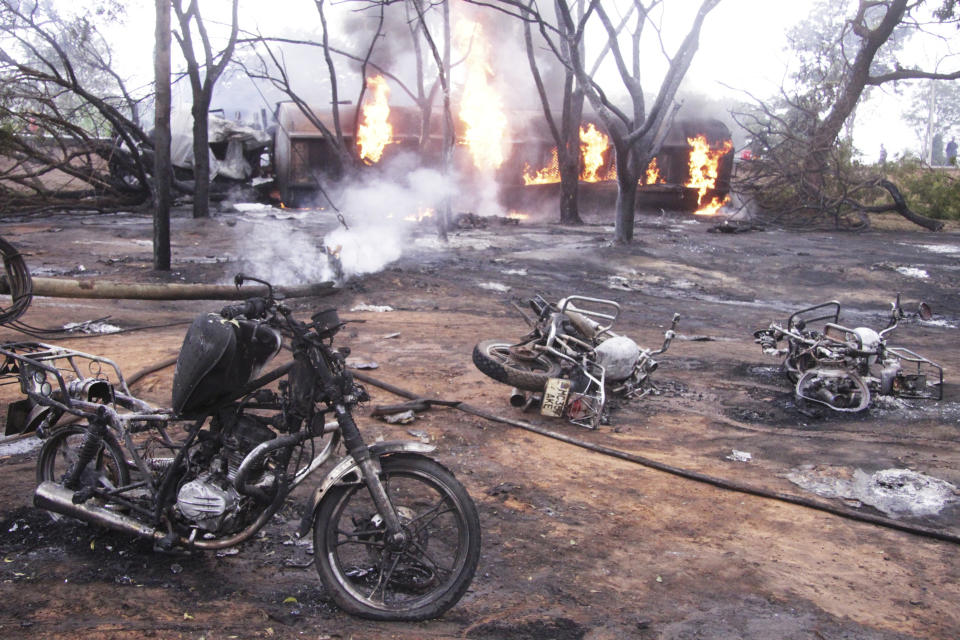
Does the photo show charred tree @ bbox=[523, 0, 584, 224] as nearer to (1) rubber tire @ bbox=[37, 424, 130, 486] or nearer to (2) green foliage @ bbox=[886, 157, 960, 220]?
(2) green foliage @ bbox=[886, 157, 960, 220]

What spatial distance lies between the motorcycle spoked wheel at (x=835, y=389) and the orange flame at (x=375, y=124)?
18906 millimetres

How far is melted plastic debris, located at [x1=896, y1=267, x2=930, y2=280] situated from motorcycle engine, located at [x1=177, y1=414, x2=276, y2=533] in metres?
14.9

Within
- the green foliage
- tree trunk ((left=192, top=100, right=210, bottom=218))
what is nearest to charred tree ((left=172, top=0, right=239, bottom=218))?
tree trunk ((left=192, top=100, right=210, bottom=218))

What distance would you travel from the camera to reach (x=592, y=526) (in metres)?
4.23

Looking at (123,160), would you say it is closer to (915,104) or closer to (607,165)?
(607,165)

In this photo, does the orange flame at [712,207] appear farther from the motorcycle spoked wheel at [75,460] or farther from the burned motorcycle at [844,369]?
the motorcycle spoked wheel at [75,460]

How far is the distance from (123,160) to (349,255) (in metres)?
9.34

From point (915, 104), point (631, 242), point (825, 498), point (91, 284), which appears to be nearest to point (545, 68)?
point (631, 242)

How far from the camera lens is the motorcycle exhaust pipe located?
11.2ft

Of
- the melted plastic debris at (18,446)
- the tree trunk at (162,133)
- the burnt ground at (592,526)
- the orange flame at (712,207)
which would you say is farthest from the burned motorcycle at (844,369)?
the orange flame at (712,207)

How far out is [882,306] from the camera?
41.2 feet

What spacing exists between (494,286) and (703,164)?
17155mm

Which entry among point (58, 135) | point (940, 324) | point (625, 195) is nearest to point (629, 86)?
point (625, 195)

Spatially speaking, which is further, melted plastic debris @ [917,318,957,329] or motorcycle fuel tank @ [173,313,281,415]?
melted plastic debris @ [917,318,957,329]
